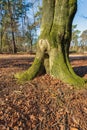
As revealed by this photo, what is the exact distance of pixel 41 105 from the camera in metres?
4.59

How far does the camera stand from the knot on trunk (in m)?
6.38

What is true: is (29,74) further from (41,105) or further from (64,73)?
(41,105)

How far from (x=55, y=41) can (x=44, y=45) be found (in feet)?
1.16

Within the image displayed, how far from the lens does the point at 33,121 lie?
3871 mm

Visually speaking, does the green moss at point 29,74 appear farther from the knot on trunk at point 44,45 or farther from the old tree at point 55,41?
the knot on trunk at point 44,45

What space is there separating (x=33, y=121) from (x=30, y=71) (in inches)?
101

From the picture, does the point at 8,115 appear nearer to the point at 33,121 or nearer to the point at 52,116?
the point at 33,121

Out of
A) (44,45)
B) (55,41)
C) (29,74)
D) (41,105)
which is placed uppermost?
(55,41)

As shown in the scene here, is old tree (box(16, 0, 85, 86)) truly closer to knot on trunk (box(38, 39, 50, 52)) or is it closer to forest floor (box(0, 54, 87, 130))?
knot on trunk (box(38, 39, 50, 52))

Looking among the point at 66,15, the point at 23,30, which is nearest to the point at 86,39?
the point at 23,30

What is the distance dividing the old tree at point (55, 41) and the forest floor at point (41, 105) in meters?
0.36

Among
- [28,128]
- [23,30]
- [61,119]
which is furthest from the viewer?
[23,30]

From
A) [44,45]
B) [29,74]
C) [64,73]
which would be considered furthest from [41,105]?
[44,45]

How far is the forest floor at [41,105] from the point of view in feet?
12.5
